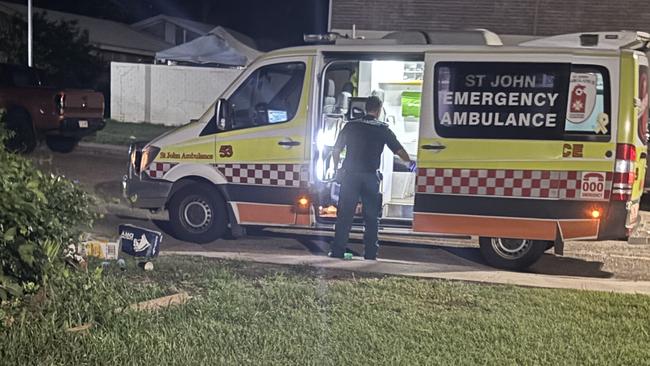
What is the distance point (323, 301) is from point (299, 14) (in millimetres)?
40230

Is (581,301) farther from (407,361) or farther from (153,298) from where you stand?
(153,298)

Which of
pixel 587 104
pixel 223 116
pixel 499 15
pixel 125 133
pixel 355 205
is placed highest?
pixel 499 15

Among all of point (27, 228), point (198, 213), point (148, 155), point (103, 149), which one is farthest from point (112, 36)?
point (27, 228)

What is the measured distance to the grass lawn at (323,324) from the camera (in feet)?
14.5

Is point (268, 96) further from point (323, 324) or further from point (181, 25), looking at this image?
point (181, 25)

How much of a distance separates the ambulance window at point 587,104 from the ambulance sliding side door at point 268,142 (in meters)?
2.66

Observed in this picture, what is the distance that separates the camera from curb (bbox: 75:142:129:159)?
16.2 m

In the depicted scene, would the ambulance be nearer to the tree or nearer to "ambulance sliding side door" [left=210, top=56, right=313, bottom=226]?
"ambulance sliding side door" [left=210, top=56, right=313, bottom=226]

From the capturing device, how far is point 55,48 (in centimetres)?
2548

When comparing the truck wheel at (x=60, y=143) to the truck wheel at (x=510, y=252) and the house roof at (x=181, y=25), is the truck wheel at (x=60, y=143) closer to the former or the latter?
the truck wheel at (x=510, y=252)

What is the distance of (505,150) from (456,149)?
48cm

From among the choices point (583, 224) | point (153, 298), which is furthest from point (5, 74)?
point (583, 224)

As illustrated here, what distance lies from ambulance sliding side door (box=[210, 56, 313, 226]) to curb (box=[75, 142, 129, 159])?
864cm

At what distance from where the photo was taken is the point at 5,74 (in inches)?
580
